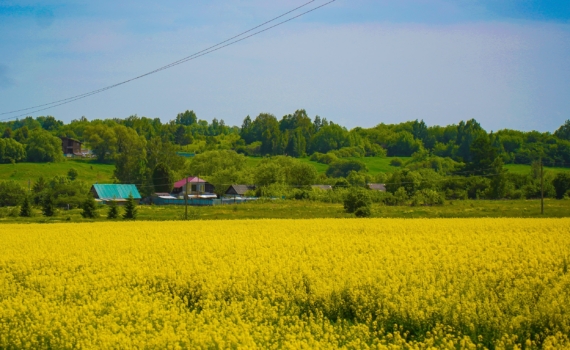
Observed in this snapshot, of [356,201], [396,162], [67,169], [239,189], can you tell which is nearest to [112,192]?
[239,189]

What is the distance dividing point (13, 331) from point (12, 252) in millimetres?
8730

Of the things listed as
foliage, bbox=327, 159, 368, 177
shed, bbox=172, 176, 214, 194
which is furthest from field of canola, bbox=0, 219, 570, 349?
foliage, bbox=327, 159, 368, 177

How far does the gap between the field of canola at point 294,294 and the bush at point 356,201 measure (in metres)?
29.7

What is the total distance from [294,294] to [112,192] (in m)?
86.8

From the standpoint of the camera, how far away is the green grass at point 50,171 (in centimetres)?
11688

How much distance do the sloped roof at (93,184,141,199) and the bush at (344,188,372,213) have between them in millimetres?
48797

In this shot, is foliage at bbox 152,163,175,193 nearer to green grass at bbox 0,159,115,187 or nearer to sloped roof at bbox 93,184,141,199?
sloped roof at bbox 93,184,141,199

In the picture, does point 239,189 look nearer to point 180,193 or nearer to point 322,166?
point 180,193

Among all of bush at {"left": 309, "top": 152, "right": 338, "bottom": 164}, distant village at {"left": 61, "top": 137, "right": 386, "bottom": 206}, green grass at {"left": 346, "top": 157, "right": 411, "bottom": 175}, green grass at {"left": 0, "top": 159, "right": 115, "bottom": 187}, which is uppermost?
bush at {"left": 309, "top": 152, "right": 338, "bottom": 164}

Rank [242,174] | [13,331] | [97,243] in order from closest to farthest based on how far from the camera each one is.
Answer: [13,331] < [97,243] < [242,174]

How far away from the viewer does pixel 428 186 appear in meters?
87.1

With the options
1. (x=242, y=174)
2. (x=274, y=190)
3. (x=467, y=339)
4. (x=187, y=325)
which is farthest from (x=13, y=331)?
(x=242, y=174)

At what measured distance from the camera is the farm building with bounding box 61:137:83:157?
163875 millimetres

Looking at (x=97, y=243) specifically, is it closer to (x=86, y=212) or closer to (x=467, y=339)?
(x=467, y=339)
